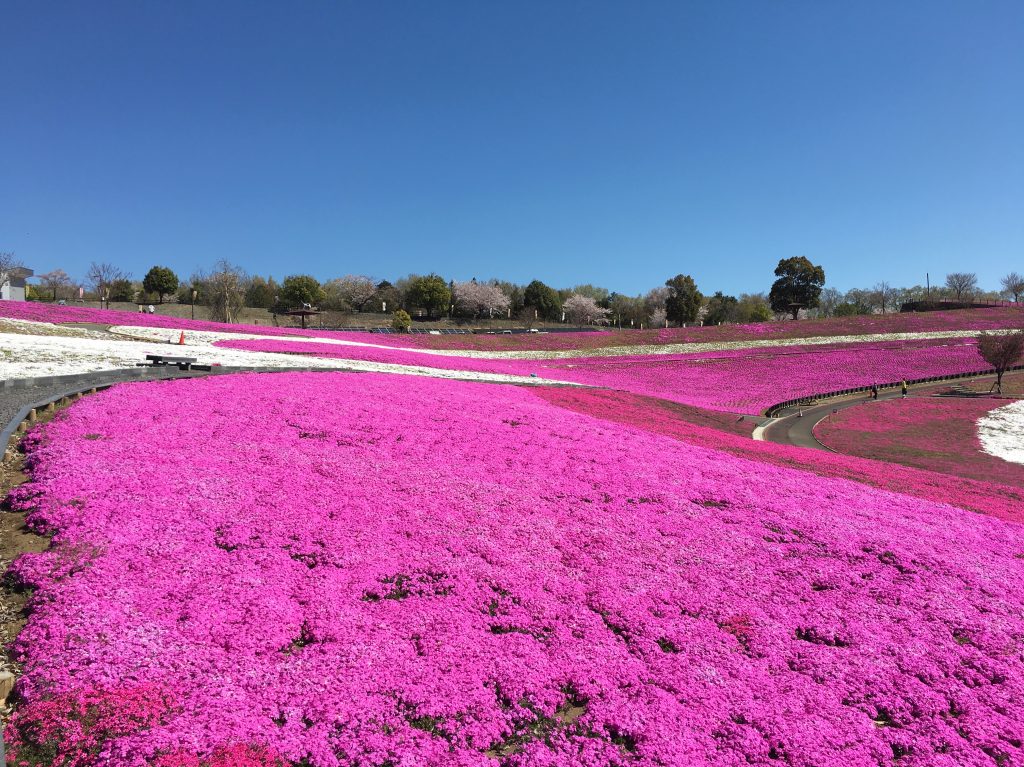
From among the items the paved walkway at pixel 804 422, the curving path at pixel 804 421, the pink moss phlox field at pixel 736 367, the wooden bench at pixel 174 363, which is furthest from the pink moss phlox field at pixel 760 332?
the wooden bench at pixel 174 363

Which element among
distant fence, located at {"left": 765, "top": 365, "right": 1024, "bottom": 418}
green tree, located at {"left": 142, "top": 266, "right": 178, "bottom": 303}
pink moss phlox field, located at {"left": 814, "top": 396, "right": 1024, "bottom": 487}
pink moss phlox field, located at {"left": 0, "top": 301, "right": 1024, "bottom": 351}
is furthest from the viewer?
green tree, located at {"left": 142, "top": 266, "right": 178, "bottom": 303}

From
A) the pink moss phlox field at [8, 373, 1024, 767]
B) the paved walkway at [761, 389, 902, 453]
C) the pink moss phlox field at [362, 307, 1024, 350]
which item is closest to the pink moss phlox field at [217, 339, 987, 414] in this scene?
the paved walkway at [761, 389, 902, 453]

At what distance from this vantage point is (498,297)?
123 metres

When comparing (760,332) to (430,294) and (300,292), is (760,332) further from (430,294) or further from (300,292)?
(300,292)

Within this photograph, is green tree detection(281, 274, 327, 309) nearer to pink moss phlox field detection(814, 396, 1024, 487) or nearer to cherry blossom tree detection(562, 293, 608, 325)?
cherry blossom tree detection(562, 293, 608, 325)

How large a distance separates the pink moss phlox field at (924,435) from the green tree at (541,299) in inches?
3326

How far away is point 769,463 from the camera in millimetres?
16156

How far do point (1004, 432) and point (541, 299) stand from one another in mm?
93681

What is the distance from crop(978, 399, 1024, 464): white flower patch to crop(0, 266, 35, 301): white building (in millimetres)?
79164

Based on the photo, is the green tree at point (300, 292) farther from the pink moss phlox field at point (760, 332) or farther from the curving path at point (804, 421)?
the curving path at point (804, 421)

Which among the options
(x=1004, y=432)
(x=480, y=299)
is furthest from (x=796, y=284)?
(x=1004, y=432)

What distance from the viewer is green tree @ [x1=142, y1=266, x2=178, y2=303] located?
92.9 meters

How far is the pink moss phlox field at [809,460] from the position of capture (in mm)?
14906

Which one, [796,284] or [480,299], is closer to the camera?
[796,284]
